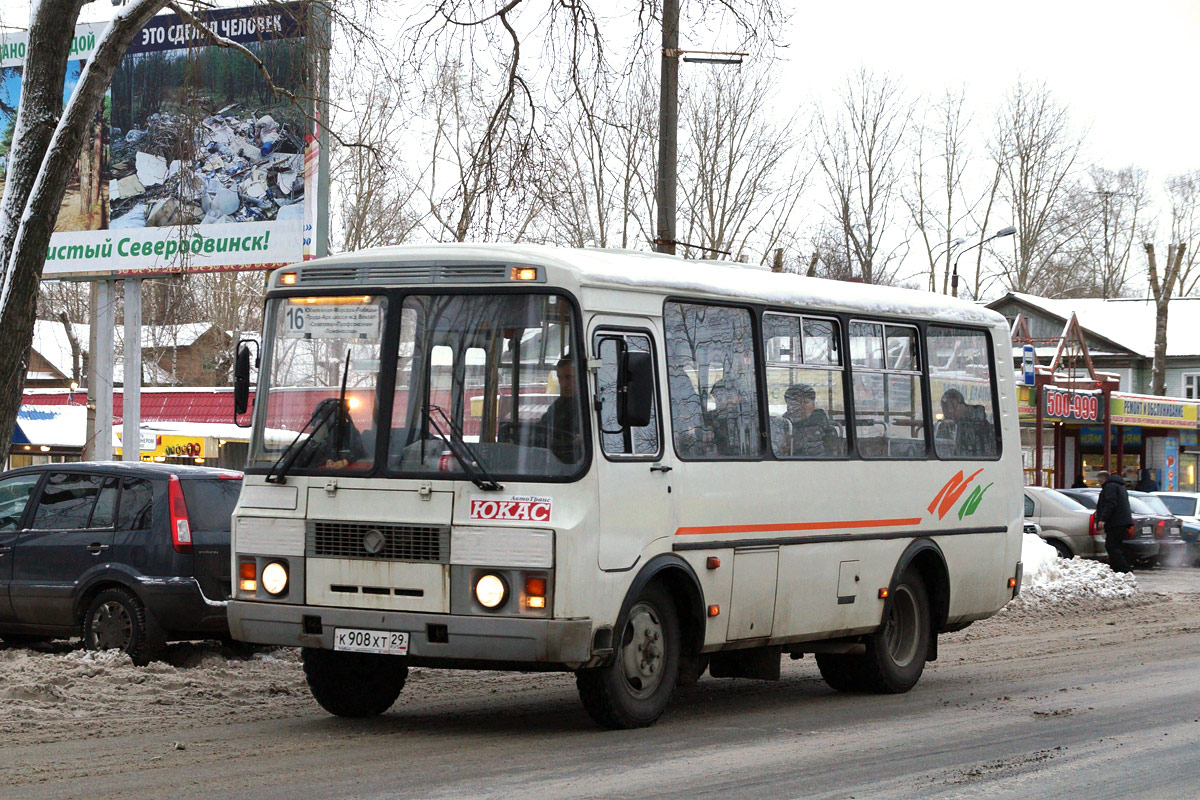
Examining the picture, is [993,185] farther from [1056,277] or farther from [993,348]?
[993,348]

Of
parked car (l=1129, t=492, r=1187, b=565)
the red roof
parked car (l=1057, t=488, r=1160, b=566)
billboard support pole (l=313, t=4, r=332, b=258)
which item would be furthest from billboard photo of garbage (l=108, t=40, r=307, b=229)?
the red roof

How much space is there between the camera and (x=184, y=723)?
9.66 m

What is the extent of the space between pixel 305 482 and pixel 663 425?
7.01 ft

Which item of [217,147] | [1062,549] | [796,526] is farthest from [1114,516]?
[796,526]

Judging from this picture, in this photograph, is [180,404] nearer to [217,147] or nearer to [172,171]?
[172,171]

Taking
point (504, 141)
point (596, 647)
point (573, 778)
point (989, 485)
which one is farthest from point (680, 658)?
point (504, 141)

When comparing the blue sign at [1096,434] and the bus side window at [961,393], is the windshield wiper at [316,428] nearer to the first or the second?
the bus side window at [961,393]

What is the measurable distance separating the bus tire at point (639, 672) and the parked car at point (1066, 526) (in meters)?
18.9

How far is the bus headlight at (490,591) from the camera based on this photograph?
8711mm

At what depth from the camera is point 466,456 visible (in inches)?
352

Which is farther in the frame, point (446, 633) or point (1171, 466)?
point (1171, 466)

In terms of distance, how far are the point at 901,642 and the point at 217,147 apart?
1097cm

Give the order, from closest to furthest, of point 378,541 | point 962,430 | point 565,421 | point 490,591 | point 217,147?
point 490,591, point 565,421, point 378,541, point 962,430, point 217,147

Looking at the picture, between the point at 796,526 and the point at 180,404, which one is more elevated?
the point at 180,404
